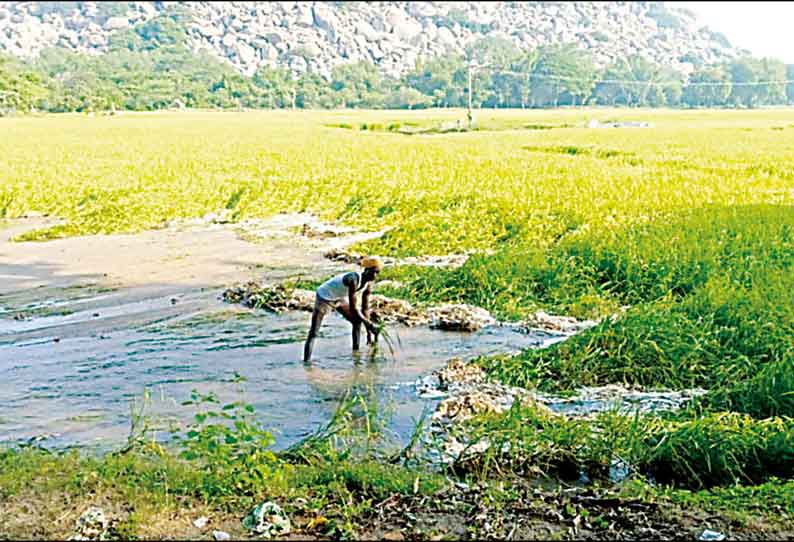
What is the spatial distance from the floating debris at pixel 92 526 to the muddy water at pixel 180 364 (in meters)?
1.70

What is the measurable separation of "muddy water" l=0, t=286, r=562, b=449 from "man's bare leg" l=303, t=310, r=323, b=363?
0.36 feet

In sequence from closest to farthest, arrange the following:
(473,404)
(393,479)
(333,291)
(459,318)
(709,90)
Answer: (393,479) → (473,404) → (333,291) → (459,318) → (709,90)

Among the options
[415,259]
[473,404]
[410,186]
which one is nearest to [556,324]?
[473,404]

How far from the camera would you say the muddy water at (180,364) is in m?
7.18

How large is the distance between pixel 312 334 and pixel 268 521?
3847 mm

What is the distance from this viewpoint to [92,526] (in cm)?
471

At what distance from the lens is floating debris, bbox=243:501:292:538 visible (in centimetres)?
472

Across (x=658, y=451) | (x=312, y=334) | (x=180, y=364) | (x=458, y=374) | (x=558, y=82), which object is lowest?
(x=558, y=82)

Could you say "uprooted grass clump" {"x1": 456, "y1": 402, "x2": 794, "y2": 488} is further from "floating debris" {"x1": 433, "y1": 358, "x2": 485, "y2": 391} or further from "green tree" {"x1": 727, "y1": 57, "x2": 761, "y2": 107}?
"green tree" {"x1": 727, "y1": 57, "x2": 761, "y2": 107}

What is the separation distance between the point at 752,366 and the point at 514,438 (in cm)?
302

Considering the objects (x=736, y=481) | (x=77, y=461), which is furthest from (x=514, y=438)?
(x=77, y=461)

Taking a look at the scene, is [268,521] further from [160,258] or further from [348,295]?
[160,258]

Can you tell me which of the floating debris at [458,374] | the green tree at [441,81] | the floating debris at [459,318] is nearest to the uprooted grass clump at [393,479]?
the floating debris at [458,374]

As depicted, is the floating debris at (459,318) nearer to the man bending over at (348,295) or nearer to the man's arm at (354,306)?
the man bending over at (348,295)
